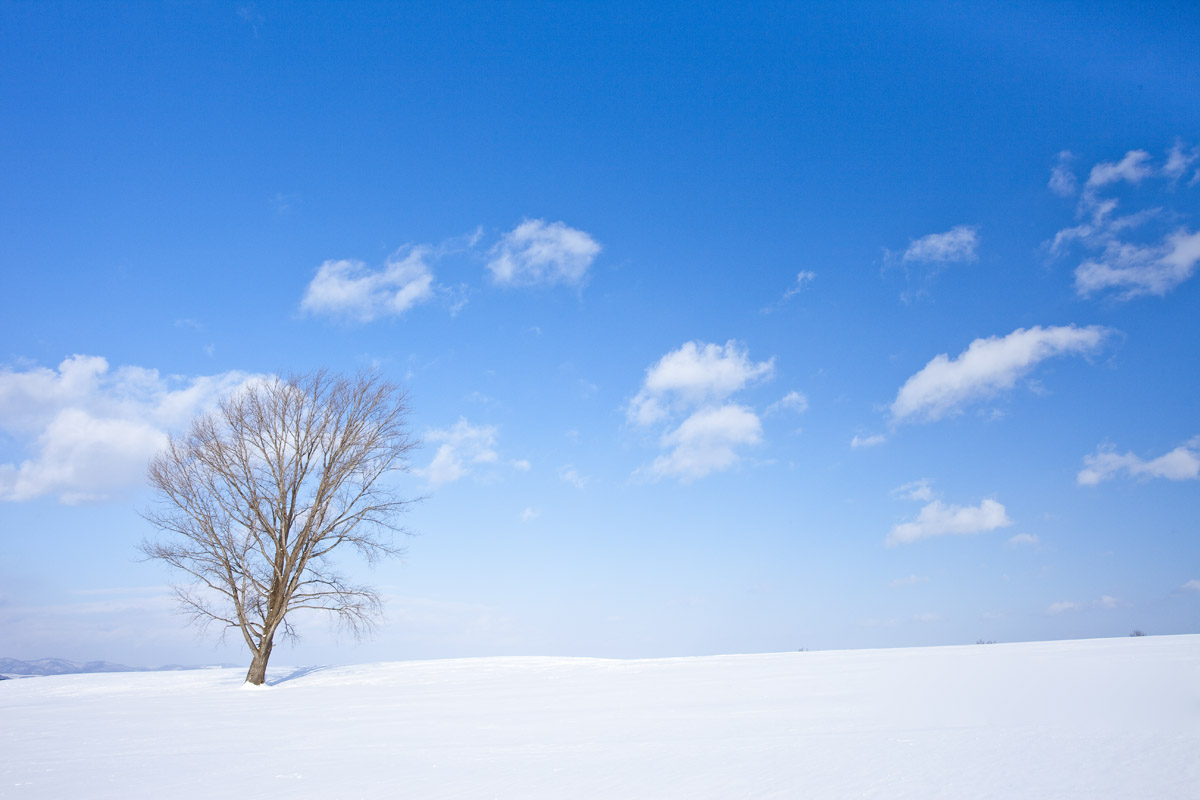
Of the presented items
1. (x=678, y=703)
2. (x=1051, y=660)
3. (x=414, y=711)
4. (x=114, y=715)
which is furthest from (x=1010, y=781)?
(x=114, y=715)

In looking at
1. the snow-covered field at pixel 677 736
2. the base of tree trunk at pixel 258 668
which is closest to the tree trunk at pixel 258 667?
the base of tree trunk at pixel 258 668

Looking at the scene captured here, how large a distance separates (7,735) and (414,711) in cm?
598

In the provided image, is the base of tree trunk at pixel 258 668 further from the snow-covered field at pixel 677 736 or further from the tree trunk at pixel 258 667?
the snow-covered field at pixel 677 736

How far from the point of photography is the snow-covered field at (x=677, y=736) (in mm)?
5523

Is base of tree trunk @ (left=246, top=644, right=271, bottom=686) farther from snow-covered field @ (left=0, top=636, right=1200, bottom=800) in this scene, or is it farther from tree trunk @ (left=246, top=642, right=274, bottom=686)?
snow-covered field @ (left=0, top=636, right=1200, bottom=800)

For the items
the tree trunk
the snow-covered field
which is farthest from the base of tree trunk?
the snow-covered field

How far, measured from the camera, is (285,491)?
18422 mm

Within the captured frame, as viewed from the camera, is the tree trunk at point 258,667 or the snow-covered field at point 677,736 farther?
the tree trunk at point 258,667

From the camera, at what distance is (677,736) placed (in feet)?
25.7

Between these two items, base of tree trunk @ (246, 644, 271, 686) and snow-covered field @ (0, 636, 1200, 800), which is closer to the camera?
snow-covered field @ (0, 636, 1200, 800)

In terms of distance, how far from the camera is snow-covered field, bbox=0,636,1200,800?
5.52 m

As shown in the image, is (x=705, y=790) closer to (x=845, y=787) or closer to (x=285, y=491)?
(x=845, y=787)

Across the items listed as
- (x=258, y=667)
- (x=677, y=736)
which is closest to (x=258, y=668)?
(x=258, y=667)

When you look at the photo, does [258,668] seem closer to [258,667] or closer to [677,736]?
[258,667]
